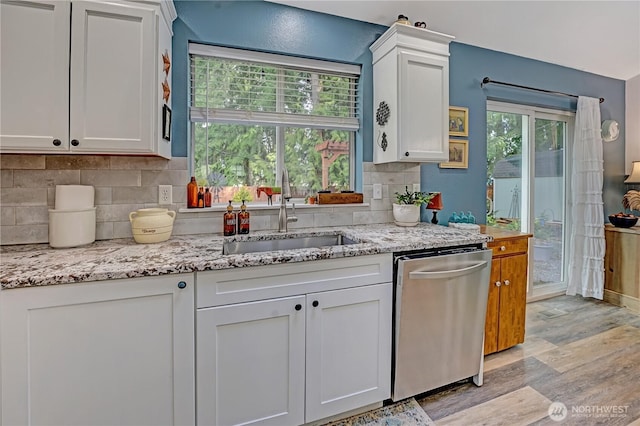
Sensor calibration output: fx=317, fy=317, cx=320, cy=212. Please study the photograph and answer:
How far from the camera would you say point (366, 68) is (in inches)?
96.1

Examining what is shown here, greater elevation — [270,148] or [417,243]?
[270,148]

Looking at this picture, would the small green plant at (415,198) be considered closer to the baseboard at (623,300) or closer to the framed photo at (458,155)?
the framed photo at (458,155)

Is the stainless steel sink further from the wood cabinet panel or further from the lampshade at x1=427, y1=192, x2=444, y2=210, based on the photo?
the wood cabinet panel

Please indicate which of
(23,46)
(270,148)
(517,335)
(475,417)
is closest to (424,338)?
(475,417)

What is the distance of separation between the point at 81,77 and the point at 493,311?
2.81 meters

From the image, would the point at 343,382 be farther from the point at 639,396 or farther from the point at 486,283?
the point at 639,396

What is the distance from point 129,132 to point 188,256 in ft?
2.37

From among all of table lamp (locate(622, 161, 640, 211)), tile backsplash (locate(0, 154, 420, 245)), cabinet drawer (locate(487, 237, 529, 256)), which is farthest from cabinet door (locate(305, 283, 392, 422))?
table lamp (locate(622, 161, 640, 211))

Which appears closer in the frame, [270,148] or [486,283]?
[486,283]

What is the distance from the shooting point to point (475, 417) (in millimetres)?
1710

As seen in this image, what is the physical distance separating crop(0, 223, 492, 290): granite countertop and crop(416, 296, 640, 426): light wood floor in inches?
36.5

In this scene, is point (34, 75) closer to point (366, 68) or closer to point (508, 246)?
point (366, 68)
